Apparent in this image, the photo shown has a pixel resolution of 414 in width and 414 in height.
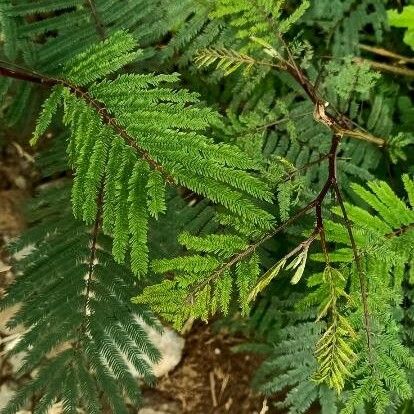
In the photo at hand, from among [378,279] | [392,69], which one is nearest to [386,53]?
[392,69]

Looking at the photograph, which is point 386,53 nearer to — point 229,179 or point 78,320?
point 229,179

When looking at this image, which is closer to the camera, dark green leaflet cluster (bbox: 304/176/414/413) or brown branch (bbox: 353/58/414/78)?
dark green leaflet cluster (bbox: 304/176/414/413)

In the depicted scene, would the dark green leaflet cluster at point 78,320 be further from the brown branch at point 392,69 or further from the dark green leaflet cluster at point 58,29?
the brown branch at point 392,69

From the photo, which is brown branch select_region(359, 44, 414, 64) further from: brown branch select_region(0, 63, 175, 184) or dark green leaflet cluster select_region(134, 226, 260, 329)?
brown branch select_region(0, 63, 175, 184)

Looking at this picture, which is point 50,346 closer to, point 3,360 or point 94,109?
point 3,360

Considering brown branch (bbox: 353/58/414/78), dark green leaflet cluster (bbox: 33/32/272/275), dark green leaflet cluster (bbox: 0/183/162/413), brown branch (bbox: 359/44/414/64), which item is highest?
dark green leaflet cluster (bbox: 33/32/272/275)

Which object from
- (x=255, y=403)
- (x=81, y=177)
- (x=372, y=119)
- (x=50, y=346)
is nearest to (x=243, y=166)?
(x=81, y=177)

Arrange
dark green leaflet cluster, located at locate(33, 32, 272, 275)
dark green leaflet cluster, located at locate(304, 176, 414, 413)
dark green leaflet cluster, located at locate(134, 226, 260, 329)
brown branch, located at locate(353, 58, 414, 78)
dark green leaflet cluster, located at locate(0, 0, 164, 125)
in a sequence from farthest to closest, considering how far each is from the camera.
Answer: brown branch, located at locate(353, 58, 414, 78) → dark green leaflet cluster, located at locate(0, 0, 164, 125) → dark green leaflet cluster, located at locate(304, 176, 414, 413) → dark green leaflet cluster, located at locate(134, 226, 260, 329) → dark green leaflet cluster, located at locate(33, 32, 272, 275)

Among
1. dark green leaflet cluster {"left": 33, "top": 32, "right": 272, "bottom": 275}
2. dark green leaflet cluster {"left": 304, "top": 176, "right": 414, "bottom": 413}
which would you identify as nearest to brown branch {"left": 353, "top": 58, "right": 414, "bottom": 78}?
dark green leaflet cluster {"left": 304, "top": 176, "right": 414, "bottom": 413}
